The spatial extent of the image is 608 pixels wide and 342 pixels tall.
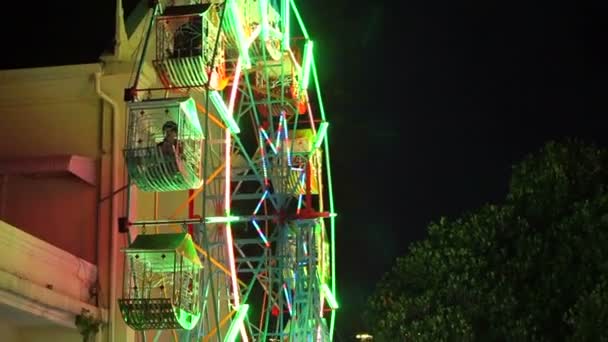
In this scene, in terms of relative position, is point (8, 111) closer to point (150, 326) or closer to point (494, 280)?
point (150, 326)

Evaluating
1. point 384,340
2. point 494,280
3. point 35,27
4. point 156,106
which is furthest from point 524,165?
point 35,27

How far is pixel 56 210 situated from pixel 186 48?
364 centimetres

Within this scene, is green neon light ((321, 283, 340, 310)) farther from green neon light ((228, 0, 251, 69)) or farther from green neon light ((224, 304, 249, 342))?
green neon light ((228, 0, 251, 69))

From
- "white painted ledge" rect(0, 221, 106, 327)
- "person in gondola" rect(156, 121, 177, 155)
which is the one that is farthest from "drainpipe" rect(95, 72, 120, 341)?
"person in gondola" rect(156, 121, 177, 155)

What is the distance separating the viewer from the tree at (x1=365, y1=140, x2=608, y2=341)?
1470 centimetres

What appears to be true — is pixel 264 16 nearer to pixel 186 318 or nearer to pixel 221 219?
pixel 221 219

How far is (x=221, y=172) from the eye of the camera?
1688cm

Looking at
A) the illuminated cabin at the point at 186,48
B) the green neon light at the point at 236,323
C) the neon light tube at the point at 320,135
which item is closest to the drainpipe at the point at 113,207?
the illuminated cabin at the point at 186,48

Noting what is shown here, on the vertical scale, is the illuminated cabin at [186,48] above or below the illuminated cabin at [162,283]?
above

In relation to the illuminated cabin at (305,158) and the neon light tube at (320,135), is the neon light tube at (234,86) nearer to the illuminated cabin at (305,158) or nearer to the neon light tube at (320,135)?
the illuminated cabin at (305,158)

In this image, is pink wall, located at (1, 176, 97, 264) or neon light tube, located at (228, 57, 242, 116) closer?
neon light tube, located at (228, 57, 242, 116)

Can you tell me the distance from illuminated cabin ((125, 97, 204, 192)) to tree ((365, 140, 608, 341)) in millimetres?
3801

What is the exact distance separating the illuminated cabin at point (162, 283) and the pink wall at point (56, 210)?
2.17 metres

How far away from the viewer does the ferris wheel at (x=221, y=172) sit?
1434cm
